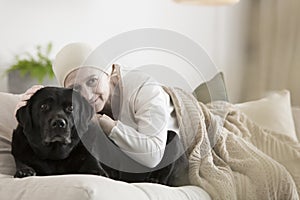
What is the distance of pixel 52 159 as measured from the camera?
1646 mm

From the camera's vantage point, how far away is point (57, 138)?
1579 mm

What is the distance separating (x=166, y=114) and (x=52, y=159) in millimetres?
382

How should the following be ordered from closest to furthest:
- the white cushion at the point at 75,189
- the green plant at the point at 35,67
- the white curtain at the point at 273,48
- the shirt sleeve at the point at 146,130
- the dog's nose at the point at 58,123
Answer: the white cushion at the point at 75,189
the dog's nose at the point at 58,123
the shirt sleeve at the point at 146,130
the green plant at the point at 35,67
the white curtain at the point at 273,48

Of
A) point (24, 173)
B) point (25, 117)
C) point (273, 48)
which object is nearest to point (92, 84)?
point (25, 117)

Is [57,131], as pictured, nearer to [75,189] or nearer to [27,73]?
[75,189]

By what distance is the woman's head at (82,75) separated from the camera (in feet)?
5.71

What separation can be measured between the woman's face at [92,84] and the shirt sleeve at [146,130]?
9cm

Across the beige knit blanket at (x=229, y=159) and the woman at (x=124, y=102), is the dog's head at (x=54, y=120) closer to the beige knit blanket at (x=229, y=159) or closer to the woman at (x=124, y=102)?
the woman at (x=124, y=102)

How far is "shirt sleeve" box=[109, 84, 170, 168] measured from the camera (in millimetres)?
1713

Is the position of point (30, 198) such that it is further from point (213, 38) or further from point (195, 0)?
point (213, 38)

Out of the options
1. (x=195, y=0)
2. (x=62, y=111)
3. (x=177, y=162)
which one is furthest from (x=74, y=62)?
(x=195, y=0)

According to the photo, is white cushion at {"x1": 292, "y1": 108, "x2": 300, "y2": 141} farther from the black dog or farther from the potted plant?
the black dog

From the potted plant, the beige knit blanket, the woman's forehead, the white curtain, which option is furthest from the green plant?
the white curtain

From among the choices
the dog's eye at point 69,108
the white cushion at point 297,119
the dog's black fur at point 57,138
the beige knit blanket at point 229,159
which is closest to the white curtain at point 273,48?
the white cushion at point 297,119
